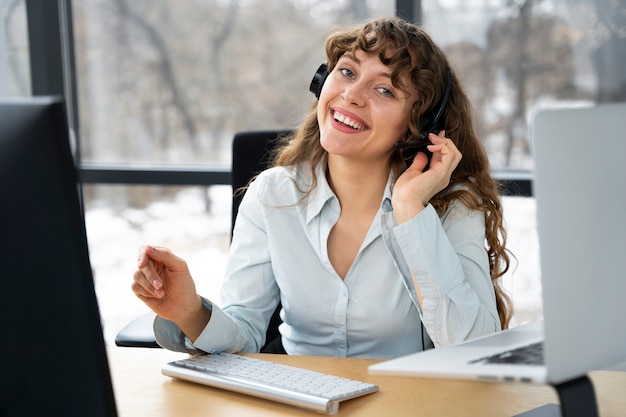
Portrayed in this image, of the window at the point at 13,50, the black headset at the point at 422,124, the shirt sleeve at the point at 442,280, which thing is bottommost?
the shirt sleeve at the point at 442,280

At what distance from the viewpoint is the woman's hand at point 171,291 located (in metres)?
1.35

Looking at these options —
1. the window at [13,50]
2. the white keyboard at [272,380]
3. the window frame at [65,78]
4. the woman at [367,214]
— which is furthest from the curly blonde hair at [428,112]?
the window at [13,50]

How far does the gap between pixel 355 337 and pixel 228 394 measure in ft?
1.62

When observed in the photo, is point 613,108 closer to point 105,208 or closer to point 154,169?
point 154,169

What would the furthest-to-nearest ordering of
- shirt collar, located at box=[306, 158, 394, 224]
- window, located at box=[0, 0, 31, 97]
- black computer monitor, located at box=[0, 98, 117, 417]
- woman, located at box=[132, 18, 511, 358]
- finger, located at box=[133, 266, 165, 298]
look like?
window, located at box=[0, 0, 31, 97], shirt collar, located at box=[306, 158, 394, 224], woman, located at box=[132, 18, 511, 358], finger, located at box=[133, 266, 165, 298], black computer monitor, located at box=[0, 98, 117, 417]

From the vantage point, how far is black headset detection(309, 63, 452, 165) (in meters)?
1.66

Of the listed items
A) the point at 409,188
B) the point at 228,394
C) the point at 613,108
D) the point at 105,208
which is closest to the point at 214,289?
the point at 105,208

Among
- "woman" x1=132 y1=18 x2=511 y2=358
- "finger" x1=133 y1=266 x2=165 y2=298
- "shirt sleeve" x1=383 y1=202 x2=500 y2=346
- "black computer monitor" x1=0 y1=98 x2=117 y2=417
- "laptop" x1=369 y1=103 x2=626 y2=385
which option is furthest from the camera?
"woman" x1=132 y1=18 x2=511 y2=358

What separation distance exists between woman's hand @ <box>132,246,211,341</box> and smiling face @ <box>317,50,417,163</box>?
44 cm

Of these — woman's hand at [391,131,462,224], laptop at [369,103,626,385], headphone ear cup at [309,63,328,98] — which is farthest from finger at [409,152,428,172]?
laptop at [369,103,626,385]

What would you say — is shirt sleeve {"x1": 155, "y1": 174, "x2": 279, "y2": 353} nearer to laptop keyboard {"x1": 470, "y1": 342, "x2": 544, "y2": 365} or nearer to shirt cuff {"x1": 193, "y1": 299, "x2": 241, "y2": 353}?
shirt cuff {"x1": 193, "y1": 299, "x2": 241, "y2": 353}

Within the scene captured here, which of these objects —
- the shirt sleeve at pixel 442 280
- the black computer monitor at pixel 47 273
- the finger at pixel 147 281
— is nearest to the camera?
the black computer monitor at pixel 47 273

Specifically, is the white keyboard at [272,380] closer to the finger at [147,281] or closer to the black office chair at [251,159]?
the finger at [147,281]

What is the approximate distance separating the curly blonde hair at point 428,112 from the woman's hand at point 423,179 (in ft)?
0.20
